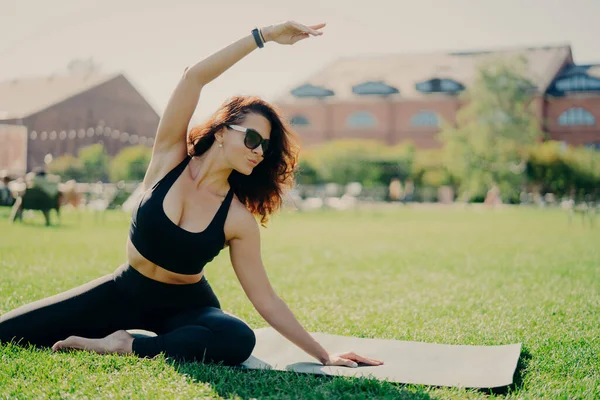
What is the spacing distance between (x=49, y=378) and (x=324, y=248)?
7.88 m

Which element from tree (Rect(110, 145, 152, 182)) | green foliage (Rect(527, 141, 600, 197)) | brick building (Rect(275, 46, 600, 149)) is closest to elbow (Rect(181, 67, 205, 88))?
tree (Rect(110, 145, 152, 182))

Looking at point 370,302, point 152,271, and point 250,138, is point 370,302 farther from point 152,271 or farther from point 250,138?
point 250,138

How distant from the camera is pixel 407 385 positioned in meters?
2.85

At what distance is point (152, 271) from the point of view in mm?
3107

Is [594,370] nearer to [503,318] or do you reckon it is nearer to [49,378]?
[503,318]

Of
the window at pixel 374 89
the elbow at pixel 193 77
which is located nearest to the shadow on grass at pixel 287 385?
the elbow at pixel 193 77

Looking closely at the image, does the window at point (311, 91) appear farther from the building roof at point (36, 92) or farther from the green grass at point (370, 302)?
the green grass at point (370, 302)

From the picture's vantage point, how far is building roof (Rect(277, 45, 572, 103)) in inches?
1801

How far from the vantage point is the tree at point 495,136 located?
3575 centimetres

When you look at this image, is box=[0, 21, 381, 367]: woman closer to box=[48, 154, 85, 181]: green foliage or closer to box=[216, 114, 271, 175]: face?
box=[216, 114, 271, 175]: face

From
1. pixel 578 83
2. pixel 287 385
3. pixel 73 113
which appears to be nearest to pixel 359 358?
pixel 287 385

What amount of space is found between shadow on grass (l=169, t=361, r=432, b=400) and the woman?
15 cm

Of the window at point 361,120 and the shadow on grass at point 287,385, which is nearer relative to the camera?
the shadow on grass at point 287,385

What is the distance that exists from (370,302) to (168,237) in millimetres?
2836
